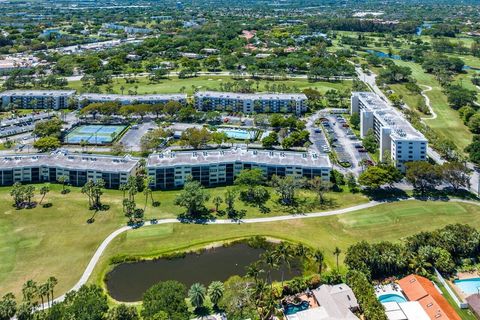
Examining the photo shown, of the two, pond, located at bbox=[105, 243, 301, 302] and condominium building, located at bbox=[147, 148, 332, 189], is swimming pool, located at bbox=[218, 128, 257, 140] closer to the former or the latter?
condominium building, located at bbox=[147, 148, 332, 189]

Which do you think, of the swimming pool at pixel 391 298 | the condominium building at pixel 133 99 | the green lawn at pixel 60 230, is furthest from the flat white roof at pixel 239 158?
the condominium building at pixel 133 99

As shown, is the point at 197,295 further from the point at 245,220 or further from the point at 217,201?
the point at 217,201

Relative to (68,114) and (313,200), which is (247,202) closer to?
(313,200)

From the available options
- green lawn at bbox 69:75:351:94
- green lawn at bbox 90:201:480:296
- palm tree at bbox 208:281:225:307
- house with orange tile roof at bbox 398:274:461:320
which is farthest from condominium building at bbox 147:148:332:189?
green lawn at bbox 69:75:351:94

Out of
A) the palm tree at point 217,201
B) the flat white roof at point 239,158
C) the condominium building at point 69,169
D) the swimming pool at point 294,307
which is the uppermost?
the flat white roof at point 239,158

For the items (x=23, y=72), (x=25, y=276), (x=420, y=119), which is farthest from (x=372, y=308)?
(x=23, y=72)

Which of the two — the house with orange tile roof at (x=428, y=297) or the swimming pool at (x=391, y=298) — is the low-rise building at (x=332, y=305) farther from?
the house with orange tile roof at (x=428, y=297)
